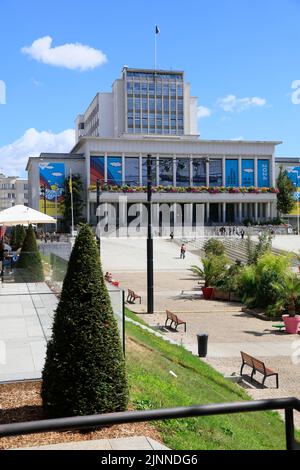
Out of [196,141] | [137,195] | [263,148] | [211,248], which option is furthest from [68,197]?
[211,248]

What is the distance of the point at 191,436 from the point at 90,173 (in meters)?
86.0

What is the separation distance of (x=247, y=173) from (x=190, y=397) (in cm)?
9111

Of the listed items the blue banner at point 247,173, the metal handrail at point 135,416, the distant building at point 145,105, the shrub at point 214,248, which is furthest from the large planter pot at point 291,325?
the distant building at point 145,105

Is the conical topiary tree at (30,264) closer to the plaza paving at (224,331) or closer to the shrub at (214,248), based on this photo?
the plaza paving at (224,331)

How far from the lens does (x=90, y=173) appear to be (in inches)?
3558

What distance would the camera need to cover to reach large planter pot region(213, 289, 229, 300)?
2623 cm

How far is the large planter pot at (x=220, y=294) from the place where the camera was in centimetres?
2623

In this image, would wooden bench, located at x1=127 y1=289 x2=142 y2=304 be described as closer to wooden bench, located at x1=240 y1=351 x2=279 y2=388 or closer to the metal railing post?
wooden bench, located at x1=240 y1=351 x2=279 y2=388

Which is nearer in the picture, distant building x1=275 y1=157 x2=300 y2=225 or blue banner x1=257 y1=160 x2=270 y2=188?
blue banner x1=257 y1=160 x2=270 y2=188

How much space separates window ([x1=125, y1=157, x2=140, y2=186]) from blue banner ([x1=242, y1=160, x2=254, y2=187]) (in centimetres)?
1938

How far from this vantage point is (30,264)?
1791 cm

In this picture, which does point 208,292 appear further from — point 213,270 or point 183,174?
point 183,174

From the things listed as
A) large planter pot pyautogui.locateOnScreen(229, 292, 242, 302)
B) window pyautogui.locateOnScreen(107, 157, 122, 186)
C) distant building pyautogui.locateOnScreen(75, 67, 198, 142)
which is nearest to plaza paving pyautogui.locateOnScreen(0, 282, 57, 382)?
large planter pot pyautogui.locateOnScreen(229, 292, 242, 302)

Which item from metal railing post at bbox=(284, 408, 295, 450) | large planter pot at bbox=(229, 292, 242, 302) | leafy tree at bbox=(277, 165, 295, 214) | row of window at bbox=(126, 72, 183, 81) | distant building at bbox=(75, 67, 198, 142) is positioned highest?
row of window at bbox=(126, 72, 183, 81)
